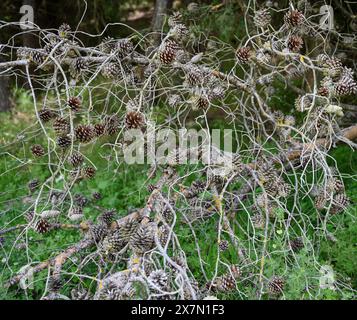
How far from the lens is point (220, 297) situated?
2908mm

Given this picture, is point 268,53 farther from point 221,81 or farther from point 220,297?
point 220,297

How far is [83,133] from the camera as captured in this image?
3.02 m

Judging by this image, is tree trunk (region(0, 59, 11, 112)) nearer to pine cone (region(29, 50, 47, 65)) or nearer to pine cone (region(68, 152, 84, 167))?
pine cone (region(29, 50, 47, 65))

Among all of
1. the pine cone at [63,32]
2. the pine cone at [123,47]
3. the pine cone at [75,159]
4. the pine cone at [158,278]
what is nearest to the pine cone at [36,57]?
the pine cone at [63,32]

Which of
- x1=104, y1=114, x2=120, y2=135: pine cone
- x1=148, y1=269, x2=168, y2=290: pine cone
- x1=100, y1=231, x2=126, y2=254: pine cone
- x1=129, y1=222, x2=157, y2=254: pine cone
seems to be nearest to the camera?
x1=148, y1=269, x2=168, y2=290: pine cone

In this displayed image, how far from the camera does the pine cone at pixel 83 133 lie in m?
3.01

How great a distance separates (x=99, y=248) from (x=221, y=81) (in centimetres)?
138

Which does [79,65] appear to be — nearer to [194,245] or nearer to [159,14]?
[194,245]

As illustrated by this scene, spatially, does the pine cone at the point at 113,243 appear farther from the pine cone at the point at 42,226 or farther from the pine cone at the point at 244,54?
the pine cone at the point at 244,54

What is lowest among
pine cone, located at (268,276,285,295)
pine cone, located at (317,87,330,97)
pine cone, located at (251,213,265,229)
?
pine cone, located at (268,276,285,295)

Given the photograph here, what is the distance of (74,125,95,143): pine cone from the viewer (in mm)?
3014

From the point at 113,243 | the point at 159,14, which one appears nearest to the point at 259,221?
the point at 113,243

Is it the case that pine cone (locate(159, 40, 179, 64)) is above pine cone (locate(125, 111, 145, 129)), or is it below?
above

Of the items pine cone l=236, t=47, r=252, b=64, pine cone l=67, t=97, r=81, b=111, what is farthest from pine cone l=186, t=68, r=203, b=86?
pine cone l=67, t=97, r=81, b=111
